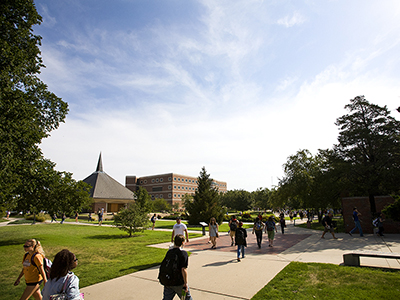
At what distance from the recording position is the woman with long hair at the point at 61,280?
3266mm

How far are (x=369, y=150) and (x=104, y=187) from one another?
217 feet

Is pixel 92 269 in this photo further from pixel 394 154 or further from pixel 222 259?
pixel 394 154

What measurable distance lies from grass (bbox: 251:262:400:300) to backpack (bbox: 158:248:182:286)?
262 centimetres

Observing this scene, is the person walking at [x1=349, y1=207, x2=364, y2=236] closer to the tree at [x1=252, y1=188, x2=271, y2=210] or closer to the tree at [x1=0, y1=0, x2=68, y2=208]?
the tree at [x1=0, y1=0, x2=68, y2=208]

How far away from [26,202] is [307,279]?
1775cm

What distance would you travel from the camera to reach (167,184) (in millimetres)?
98938

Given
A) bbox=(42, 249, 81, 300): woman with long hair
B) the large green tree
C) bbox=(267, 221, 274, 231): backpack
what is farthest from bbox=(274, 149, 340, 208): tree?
bbox=(42, 249, 81, 300): woman with long hair

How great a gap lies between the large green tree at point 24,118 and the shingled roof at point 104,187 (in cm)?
5200

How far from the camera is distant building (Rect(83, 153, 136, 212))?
65125mm

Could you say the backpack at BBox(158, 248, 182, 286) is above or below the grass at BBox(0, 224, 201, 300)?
above

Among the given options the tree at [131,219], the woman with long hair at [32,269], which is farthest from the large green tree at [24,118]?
the woman with long hair at [32,269]

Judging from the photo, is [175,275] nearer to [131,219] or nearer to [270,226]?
[270,226]

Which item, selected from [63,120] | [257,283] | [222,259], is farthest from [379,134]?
[63,120]

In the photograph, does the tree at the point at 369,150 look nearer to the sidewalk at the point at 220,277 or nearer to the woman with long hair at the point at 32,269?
the sidewalk at the point at 220,277
